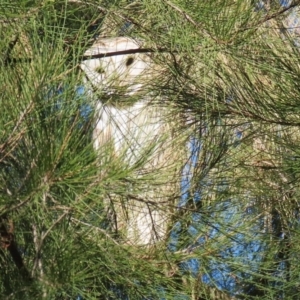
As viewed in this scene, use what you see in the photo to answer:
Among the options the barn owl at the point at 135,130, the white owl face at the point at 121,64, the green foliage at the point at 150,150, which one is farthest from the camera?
the white owl face at the point at 121,64

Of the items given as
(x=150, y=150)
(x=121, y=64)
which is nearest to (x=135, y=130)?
(x=150, y=150)

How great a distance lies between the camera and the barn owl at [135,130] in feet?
3.93

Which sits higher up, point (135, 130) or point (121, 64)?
point (121, 64)

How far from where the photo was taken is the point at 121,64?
4.90 ft

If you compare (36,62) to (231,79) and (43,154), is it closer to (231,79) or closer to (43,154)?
(43,154)

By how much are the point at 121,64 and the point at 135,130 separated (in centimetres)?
31

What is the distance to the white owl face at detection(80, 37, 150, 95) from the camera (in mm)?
1457

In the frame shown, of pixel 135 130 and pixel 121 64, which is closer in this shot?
pixel 135 130

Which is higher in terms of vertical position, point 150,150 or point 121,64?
point 121,64

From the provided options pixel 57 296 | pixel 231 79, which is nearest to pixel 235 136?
pixel 231 79

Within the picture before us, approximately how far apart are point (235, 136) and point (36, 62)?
543mm

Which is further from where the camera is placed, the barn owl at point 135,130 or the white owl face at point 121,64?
the white owl face at point 121,64

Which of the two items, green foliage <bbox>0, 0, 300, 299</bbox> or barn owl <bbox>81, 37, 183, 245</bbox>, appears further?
barn owl <bbox>81, 37, 183, 245</bbox>

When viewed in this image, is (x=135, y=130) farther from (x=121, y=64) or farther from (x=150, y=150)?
(x=121, y=64)
